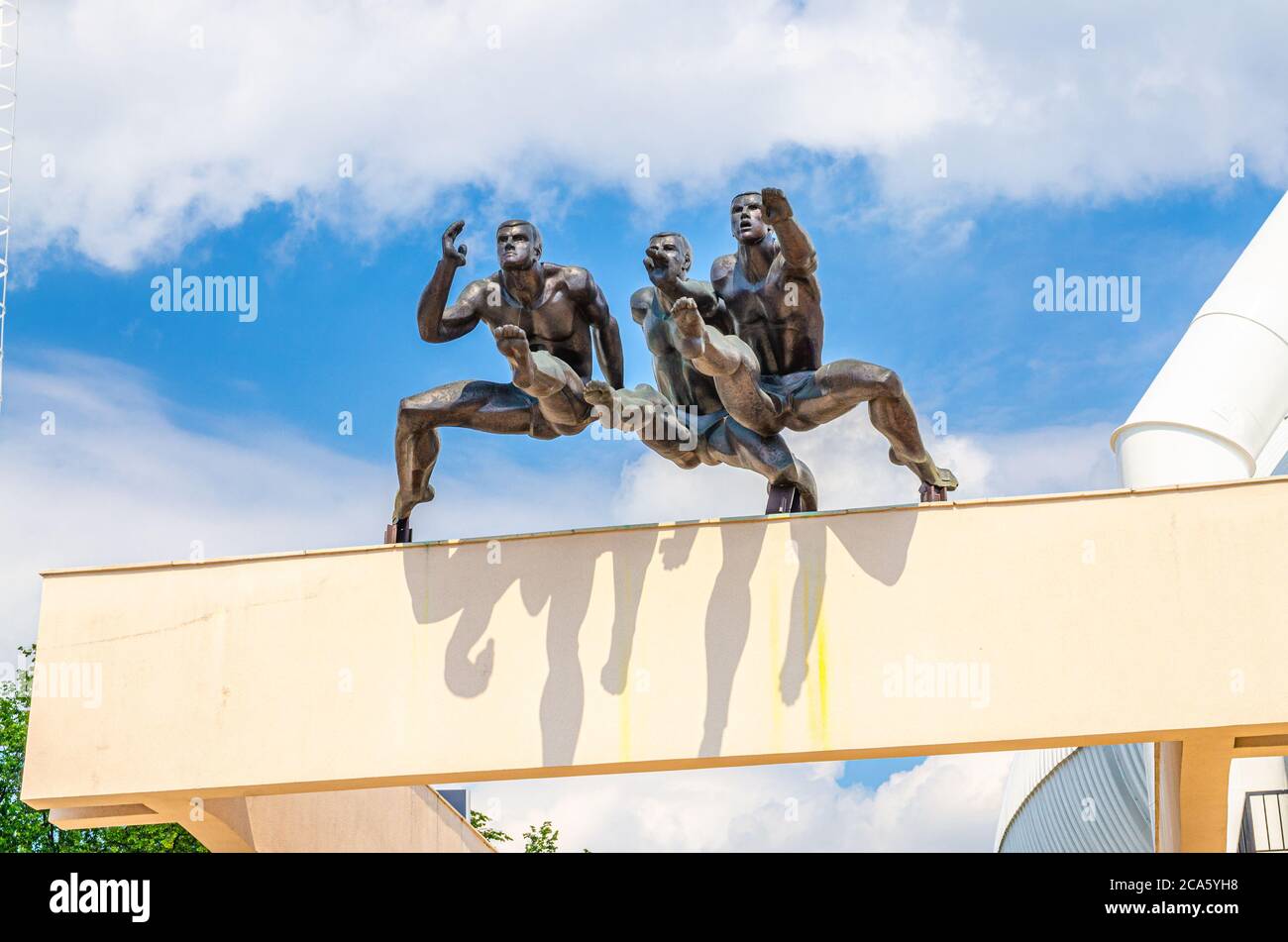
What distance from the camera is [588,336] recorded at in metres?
10.6

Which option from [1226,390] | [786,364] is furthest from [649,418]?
[1226,390]

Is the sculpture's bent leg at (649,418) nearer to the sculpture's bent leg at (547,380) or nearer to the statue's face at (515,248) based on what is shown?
the sculpture's bent leg at (547,380)

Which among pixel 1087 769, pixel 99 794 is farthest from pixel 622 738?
pixel 1087 769

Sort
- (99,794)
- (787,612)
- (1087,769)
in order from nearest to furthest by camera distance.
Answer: (787,612) → (99,794) → (1087,769)

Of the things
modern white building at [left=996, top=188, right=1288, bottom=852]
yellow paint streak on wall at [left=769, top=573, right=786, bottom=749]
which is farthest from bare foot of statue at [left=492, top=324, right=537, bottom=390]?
modern white building at [left=996, top=188, right=1288, bottom=852]

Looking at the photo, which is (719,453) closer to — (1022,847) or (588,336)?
(588,336)

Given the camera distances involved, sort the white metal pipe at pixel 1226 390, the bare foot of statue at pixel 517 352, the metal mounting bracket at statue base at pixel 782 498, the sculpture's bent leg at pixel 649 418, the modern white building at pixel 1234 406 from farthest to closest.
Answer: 1. the white metal pipe at pixel 1226 390
2. the modern white building at pixel 1234 406
3. the metal mounting bracket at statue base at pixel 782 498
4. the sculpture's bent leg at pixel 649 418
5. the bare foot of statue at pixel 517 352

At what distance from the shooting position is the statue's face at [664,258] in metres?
Answer: 9.87

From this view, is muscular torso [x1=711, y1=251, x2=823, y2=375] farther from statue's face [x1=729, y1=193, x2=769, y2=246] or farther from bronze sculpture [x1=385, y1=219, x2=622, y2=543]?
bronze sculpture [x1=385, y1=219, x2=622, y2=543]

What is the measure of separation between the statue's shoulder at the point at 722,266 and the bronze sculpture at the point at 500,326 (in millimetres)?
794

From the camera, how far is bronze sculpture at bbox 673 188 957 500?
32.3ft

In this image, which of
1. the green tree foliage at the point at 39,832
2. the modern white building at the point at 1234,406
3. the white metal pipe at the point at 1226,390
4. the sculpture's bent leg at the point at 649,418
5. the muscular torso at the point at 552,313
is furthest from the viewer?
the green tree foliage at the point at 39,832

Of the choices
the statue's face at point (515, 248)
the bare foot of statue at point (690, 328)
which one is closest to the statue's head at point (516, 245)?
the statue's face at point (515, 248)
